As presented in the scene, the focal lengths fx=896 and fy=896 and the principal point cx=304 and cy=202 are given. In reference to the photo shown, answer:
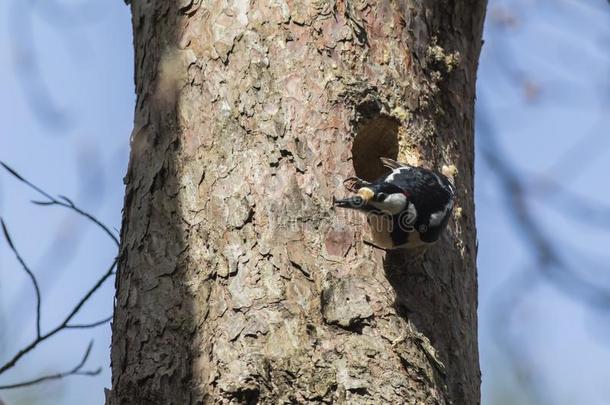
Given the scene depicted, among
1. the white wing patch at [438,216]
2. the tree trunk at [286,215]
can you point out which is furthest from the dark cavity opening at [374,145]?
the white wing patch at [438,216]

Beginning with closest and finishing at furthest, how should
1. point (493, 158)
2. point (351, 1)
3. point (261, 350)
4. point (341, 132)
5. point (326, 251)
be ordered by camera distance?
point (261, 350)
point (326, 251)
point (341, 132)
point (351, 1)
point (493, 158)

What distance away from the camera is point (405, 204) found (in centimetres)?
257

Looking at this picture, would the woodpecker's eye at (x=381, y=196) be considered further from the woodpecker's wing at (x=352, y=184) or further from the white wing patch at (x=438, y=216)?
the white wing patch at (x=438, y=216)

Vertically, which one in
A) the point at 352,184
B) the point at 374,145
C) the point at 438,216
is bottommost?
the point at 438,216

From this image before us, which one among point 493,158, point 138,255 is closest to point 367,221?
point 138,255

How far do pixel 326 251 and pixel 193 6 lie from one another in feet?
2.94

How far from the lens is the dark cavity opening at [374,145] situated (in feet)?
8.53

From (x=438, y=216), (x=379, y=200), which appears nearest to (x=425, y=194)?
(x=438, y=216)

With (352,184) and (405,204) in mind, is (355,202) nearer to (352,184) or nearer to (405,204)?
(352,184)

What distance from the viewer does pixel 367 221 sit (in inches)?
95.0

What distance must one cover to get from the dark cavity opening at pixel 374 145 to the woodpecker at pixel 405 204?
0.08 metres

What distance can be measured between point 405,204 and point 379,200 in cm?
20

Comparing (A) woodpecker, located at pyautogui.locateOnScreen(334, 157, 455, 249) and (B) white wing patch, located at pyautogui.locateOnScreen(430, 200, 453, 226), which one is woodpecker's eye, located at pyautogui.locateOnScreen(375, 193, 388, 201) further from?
(B) white wing patch, located at pyautogui.locateOnScreen(430, 200, 453, 226)

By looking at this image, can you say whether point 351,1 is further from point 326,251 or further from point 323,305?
point 323,305
